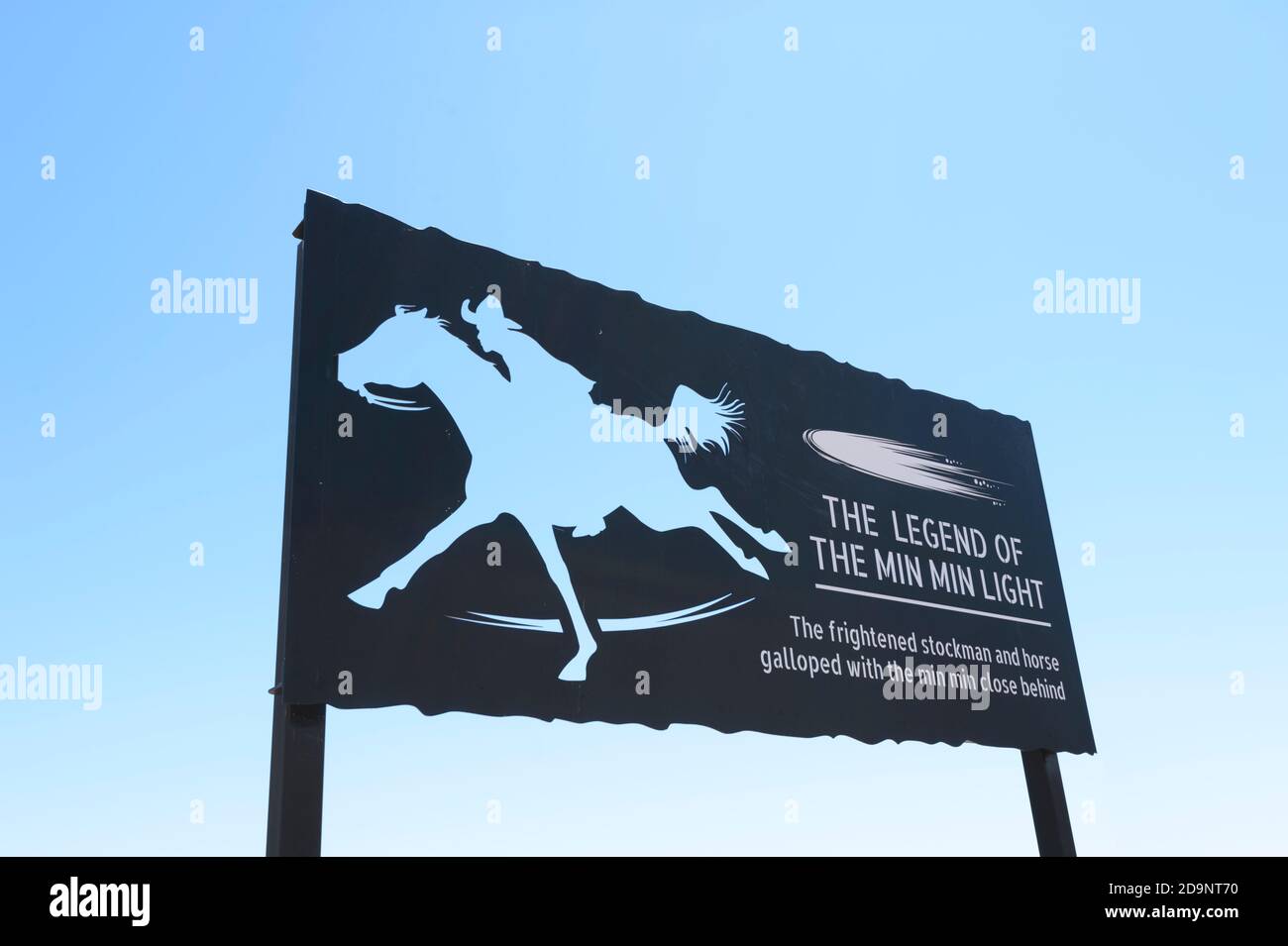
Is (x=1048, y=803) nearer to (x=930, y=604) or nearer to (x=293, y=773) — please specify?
(x=930, y=604)

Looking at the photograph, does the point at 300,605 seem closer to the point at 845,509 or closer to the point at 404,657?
the point at 404,657

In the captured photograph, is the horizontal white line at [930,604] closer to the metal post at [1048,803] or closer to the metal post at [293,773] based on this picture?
the metal post at [1048,803]

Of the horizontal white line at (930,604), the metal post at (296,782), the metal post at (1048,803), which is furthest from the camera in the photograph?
the metal post at (1048,803)

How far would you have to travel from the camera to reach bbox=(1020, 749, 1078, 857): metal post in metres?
6.52

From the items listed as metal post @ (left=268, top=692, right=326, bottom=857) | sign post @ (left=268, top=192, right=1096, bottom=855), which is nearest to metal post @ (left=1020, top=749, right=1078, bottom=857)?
sign post @ (left=268, top=192, right=1096, bottom=855)

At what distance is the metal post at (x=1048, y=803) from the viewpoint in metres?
6.52

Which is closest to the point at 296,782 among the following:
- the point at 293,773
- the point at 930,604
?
the point at 293,773

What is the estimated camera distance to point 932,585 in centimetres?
665

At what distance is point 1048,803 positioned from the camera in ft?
21.8

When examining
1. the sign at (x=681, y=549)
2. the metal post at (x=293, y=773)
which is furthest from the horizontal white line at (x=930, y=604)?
the metal post at (x=293, y=773)

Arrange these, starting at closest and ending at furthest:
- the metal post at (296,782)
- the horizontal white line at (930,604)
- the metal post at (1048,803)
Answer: the metal post at (296,782), the horizontal white line at (930,604), the metal post at (1048,803)
